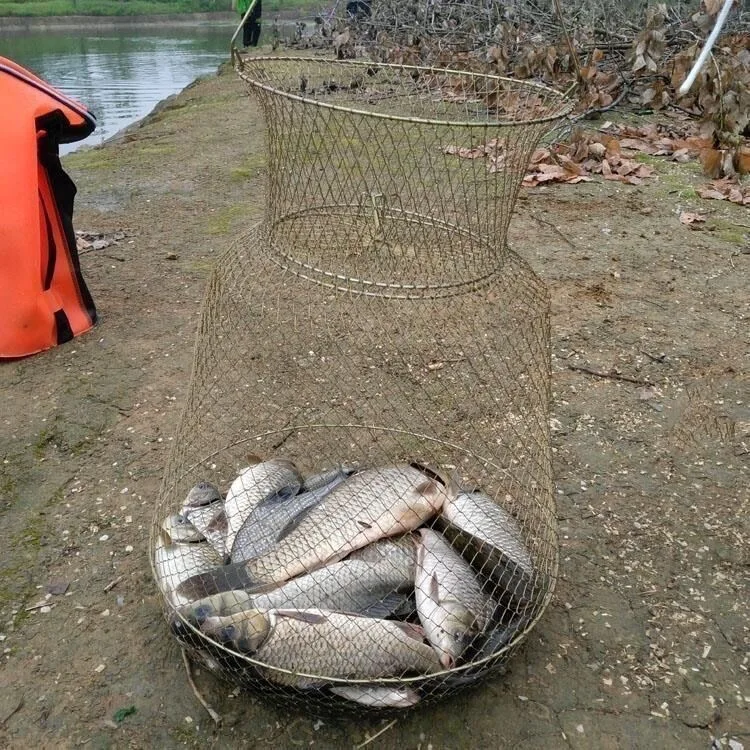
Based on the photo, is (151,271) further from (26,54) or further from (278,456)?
(26,54)

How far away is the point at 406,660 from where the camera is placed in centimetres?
200

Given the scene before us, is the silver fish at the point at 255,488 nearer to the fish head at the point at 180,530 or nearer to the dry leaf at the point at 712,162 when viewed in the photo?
the fish head at the point at 180,530

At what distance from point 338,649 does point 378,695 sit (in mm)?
154

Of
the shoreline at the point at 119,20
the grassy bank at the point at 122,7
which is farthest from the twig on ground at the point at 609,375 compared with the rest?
the grassy bank at the point at 122,7

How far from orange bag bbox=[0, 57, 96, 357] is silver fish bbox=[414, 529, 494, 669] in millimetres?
2389

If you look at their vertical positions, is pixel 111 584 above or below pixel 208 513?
below

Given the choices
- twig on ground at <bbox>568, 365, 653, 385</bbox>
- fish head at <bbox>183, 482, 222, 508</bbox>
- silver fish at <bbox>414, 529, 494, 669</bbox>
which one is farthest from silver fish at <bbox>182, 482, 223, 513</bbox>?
twig on ground at <bbox>568, 365, 653, 385</bbox>

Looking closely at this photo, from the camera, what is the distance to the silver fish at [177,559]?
7.38 feet

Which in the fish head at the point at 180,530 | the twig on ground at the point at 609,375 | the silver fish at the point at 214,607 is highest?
the silver fish at the point at 214,607

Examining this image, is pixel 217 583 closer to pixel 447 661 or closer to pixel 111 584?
pixel 111 584

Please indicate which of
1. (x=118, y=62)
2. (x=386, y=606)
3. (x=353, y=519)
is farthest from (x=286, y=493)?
(x=118, y=62)

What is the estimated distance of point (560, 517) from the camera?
2.85 metres

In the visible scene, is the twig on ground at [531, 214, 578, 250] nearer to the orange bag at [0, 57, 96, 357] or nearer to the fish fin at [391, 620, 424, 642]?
the orange bag at [0, 57, 96, 357]

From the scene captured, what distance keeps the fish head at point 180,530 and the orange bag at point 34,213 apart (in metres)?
1.76
